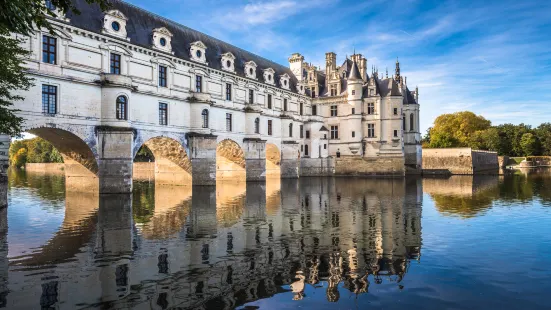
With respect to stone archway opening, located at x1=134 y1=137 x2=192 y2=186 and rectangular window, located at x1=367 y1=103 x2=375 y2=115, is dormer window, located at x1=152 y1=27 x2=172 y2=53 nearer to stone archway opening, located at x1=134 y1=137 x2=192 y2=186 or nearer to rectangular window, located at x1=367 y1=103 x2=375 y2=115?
stone archway opening, located at x1=134 y1=137 x2=192 y2=186

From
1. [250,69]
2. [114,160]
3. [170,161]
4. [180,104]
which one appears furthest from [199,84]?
[114,160]

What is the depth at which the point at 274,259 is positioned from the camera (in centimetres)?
978

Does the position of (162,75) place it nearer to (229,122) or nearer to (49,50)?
(229,122)

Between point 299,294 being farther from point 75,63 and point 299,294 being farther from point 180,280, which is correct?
point 75,63

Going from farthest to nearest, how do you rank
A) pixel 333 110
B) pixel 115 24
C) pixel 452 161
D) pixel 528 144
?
pixel 528 144 < pixel 452 161 < pixel 333 110 < pixel 115 24

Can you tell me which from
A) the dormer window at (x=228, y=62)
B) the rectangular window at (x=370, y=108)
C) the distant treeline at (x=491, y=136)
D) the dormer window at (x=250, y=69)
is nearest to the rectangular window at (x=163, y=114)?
the dormer window at (x=228, y=62)

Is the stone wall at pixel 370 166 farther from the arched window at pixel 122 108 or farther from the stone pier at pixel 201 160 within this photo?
the arched window at pixel 122 108

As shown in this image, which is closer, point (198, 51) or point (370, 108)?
point (198, 51)

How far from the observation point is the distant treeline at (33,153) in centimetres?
8780

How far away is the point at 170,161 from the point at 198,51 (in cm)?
1015

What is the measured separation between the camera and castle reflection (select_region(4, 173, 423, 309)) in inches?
285

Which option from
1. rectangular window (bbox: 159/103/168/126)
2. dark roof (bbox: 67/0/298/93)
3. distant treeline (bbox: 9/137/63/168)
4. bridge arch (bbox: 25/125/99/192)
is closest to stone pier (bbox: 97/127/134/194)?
bridge arch (bbox: 25/125/99/192)

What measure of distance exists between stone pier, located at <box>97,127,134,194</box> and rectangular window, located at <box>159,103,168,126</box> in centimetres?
502

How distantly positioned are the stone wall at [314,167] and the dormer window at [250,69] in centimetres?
1482
